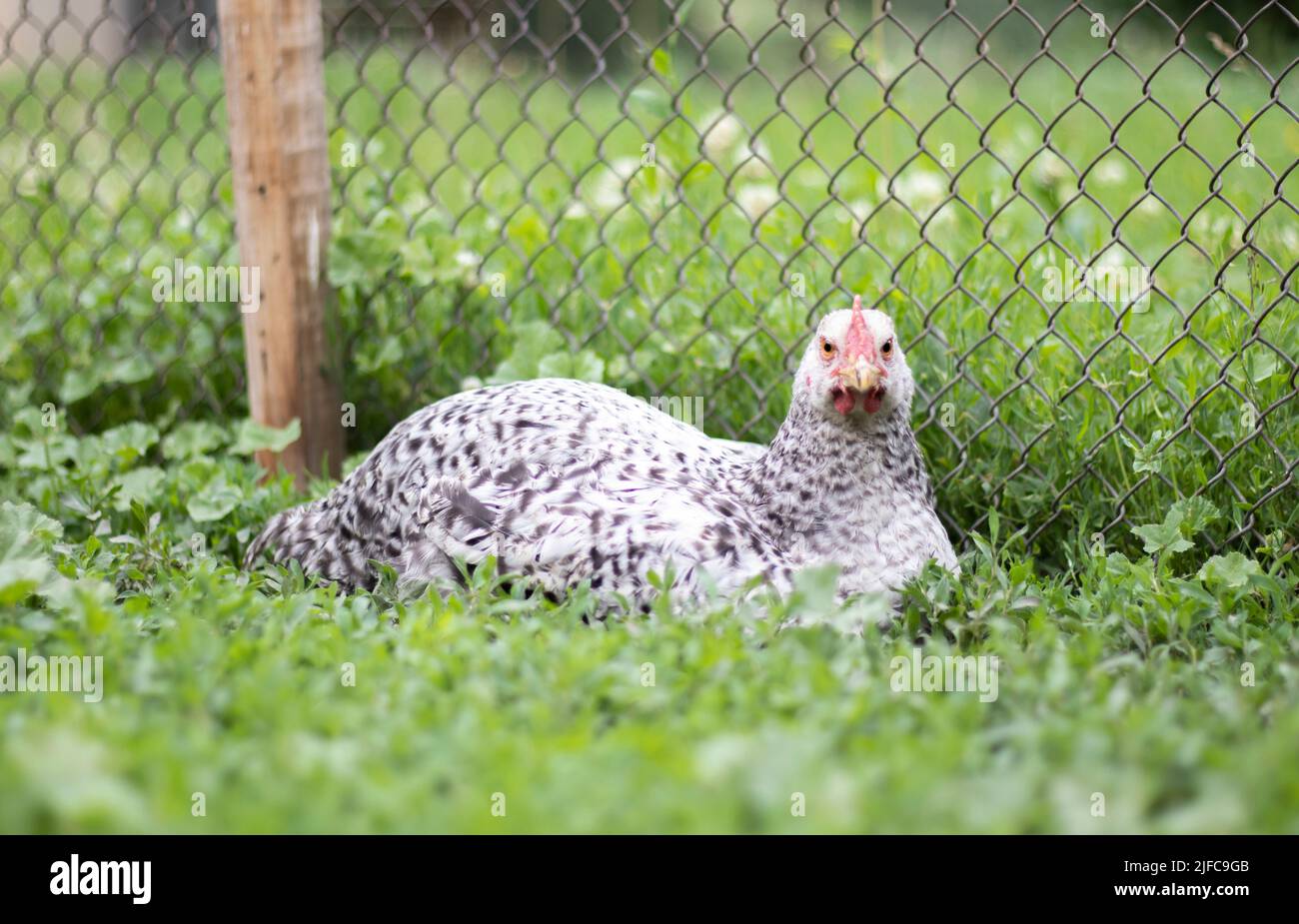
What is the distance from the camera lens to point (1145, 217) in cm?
534

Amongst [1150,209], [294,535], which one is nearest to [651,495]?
[294,535]

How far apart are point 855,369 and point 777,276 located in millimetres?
1445

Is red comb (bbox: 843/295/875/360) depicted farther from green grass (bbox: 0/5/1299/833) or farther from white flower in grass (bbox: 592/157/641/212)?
white flower in grass (bbox: 592/157/641/212)

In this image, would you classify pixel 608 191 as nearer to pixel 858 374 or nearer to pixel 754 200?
pixel 754 200

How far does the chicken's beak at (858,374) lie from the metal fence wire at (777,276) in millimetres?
661

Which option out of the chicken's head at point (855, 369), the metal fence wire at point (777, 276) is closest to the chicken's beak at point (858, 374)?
the chicken's head at point (855, 369)

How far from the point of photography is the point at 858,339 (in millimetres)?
2816

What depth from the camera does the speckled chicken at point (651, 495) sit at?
2779 mm

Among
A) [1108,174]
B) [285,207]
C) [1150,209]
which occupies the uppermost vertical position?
[1150,209]

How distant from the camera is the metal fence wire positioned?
323cm

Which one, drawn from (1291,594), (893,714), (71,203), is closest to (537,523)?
(893,714)

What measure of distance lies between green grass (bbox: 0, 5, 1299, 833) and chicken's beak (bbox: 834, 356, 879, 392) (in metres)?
0.48

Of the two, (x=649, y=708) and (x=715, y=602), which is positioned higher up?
(x=715, y=602)

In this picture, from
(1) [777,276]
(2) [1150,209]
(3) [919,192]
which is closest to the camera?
(1) [777,276]
